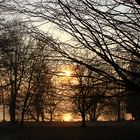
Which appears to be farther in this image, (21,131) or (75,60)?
(21,131)

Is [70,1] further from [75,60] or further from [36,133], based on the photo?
[36,133]

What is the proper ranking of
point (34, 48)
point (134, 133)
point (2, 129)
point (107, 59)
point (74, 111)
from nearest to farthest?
1. point (107, 59)
2. point (34, 48)
3. point (134, 133)
4. point (2, 129)
5. point (74, 111)


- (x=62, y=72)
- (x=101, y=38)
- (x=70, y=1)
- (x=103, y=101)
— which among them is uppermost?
(x=70, y=1)

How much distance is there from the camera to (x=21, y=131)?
43781 millimetres

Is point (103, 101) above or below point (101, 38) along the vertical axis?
below

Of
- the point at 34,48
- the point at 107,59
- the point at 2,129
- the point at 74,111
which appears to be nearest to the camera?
the point at 107,59

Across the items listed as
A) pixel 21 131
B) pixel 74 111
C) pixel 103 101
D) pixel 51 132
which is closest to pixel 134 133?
pixel 51 132

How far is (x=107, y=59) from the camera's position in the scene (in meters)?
5.82

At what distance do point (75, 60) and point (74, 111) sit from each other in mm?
52334

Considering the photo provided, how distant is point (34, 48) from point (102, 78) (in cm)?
99

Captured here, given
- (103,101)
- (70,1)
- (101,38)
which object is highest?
(70,1)

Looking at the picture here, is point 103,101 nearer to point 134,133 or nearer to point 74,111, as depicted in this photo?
point 134,133

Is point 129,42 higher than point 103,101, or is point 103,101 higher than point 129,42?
point 129,42

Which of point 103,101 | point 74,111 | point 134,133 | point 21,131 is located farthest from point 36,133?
point 103,101
